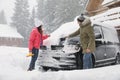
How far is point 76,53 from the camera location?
1080cm

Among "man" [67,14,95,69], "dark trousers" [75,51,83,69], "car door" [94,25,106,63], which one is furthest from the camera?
"car door" [94,25,106,63]

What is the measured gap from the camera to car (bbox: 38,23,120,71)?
35.6 feet

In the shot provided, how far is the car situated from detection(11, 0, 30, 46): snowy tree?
190 ft

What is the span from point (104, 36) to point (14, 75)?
4788 mm

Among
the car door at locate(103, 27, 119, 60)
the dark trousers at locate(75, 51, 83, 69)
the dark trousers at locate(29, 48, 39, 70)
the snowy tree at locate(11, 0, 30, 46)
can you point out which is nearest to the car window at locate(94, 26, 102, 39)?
the car door at locate(103, 27, 119, 60)

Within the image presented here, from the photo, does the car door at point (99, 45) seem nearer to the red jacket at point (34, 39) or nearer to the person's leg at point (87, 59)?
the person's leg at point (87, 59)

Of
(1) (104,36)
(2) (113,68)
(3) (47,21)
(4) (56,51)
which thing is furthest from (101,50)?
(3) (47,21)

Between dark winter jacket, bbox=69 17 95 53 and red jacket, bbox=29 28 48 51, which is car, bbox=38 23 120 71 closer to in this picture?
red jacket, bbox=29 28 48 51

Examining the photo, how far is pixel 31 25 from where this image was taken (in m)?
72.2

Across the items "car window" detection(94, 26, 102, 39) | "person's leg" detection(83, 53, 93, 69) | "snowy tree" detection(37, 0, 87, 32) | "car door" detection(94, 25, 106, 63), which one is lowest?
"person's leg" detection(83, 53, 93, 69)

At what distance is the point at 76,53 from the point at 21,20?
61.4m

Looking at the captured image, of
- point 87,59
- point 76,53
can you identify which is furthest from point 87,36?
point 76,53

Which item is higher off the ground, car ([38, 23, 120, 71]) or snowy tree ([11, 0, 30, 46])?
snowy tree ([11, 0, 30, 46])

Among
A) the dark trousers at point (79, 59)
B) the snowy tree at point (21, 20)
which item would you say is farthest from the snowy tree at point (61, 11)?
the dark trousers at point (79, 59)
